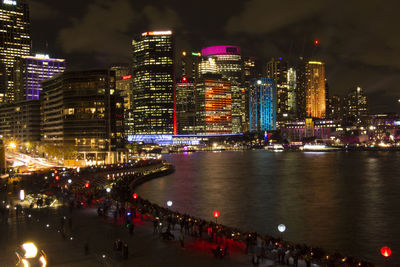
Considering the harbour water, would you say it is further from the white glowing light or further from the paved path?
the white glowing light

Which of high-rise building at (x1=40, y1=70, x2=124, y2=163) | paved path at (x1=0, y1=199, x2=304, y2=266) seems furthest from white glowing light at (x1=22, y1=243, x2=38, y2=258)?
high-rise building at (x1=40, y1=70, x2=124, y2=163)

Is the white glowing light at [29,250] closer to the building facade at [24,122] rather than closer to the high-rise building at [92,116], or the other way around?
the high-rise building at [92,116]

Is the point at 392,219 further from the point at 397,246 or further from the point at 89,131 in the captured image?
the point at 89,131

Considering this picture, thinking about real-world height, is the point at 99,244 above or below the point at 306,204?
above

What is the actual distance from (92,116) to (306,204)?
6316 cm

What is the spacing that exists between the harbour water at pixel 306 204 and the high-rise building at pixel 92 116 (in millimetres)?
22126

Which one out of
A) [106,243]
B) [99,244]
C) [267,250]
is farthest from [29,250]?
[267,250]

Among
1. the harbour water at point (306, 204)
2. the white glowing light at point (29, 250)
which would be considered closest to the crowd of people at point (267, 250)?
the harbour water at point (306, 204)

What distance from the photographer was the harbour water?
34219 mm

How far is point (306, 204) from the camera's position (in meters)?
50.5

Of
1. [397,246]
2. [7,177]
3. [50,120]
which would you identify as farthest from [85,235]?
[50,120]

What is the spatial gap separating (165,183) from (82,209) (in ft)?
128

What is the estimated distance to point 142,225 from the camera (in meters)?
28.1

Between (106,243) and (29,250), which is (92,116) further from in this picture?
(29,250)
